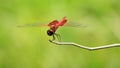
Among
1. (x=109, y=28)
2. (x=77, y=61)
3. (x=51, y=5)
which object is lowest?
(x=77, y=61)

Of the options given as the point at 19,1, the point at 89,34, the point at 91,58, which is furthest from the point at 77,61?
the point at 19,1

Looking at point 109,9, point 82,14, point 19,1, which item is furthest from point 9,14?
point 109,9

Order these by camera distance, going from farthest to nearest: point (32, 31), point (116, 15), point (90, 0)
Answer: point (90, 0) < point (116, 15) < point (32, 31)

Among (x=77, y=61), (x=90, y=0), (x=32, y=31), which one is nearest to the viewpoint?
(x=77, y=61)

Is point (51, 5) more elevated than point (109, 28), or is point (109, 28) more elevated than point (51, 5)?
point (51, 5)

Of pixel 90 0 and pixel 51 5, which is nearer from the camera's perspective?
pixel 51 5

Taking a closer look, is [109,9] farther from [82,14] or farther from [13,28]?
[13,28]

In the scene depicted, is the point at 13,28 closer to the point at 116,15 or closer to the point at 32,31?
the point at 32,31
